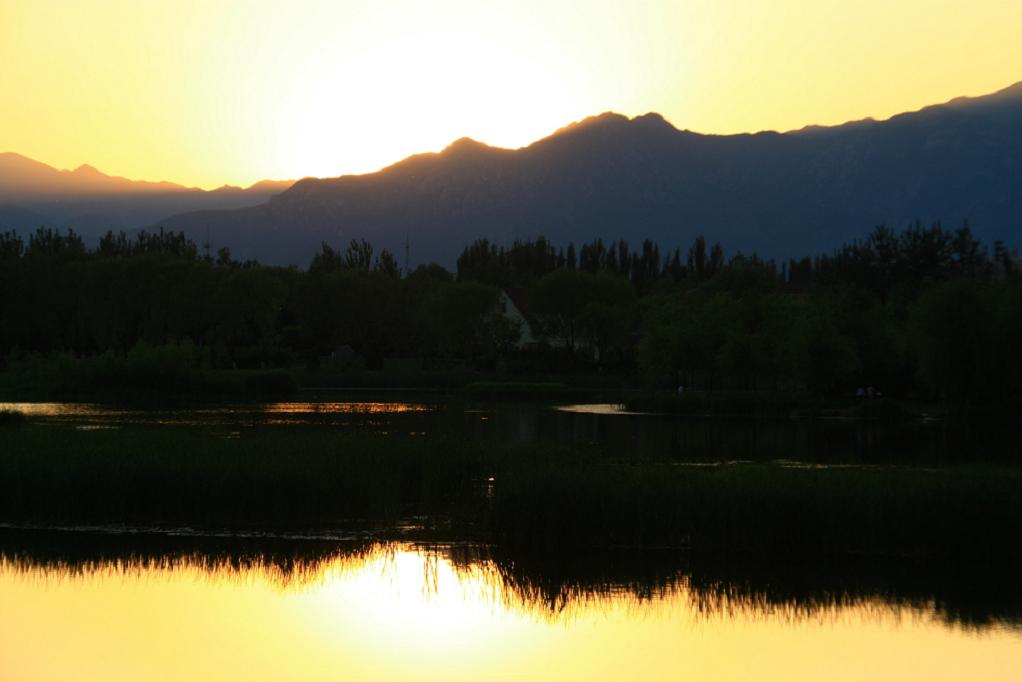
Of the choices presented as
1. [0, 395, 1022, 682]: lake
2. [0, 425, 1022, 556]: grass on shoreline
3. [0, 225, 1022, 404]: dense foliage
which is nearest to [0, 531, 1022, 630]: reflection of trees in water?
[0, 395, 1022, 682]: lake

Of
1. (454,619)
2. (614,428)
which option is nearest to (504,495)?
(454,619)

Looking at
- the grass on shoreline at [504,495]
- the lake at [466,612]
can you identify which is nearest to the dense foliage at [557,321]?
the grass on shoreline at [504,495]

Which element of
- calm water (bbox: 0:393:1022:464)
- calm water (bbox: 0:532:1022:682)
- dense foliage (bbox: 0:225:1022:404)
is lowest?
calm water (bbox: 0:532:1022:682)

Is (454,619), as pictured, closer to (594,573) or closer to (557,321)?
(594,573)

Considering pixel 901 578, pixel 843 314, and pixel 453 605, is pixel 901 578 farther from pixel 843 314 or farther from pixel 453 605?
pixel 843 314

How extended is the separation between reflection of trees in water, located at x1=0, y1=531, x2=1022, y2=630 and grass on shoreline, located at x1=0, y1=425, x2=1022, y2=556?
525mm

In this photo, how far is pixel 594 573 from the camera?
21.9m

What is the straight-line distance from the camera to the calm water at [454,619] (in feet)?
56.7

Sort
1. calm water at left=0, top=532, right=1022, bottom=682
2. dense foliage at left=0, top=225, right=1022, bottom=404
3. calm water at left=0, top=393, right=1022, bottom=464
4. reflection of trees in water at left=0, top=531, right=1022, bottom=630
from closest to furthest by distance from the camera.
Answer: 1. calm water at left=0, top=532, right=1022, bottom=682
2. reflection of trees in water at left=0, top=531, right=1022, bottom=630
3. calm water at left=0, top=393, right=1022, bottom=464
4. dense foliage at left=0, top=225, right=1022, bottom=404

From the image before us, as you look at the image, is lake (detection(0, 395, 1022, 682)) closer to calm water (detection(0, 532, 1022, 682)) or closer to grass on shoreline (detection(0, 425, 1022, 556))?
calm water (detection(0, 532, 1022, 682))

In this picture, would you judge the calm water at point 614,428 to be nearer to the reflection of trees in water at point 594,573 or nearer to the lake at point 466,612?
the reflection of trees in water at point 594,573

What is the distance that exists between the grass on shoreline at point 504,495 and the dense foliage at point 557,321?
32117 mm

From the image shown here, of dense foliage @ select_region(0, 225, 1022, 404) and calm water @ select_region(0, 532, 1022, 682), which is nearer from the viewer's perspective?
calm water @ select_region(0, 532, 1022, 682)

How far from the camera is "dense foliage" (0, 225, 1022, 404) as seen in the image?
59781 millimetres
